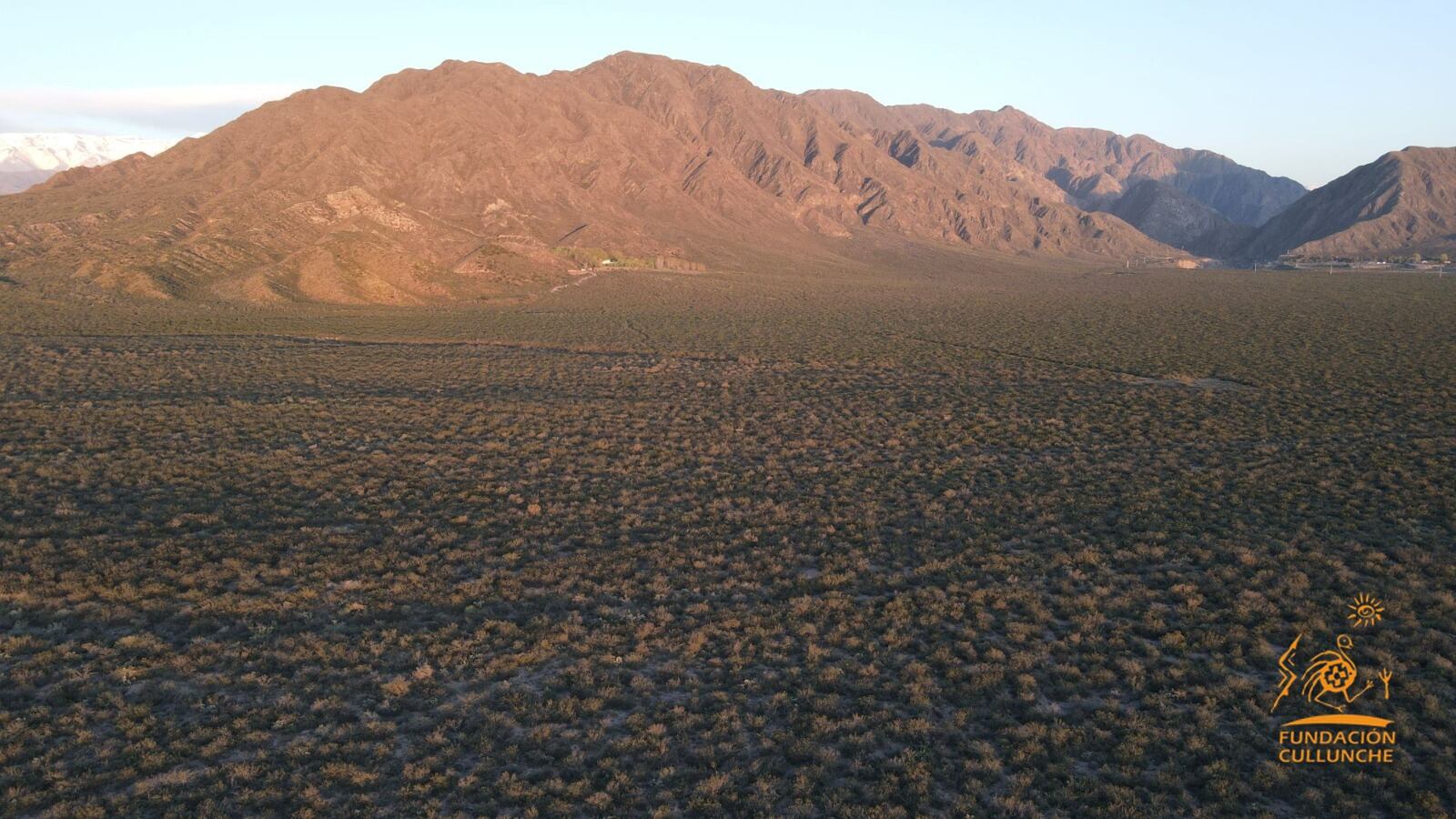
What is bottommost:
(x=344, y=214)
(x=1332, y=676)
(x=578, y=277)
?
(x=1332, y=676)

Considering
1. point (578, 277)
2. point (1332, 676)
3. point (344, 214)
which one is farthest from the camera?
point (578, 277)

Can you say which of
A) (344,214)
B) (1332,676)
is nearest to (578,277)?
(344,214)

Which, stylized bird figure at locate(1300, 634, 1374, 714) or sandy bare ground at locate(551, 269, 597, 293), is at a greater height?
sandy bare ground at locate(551, 269, 597, 293)

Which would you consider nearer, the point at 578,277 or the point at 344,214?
the point at 344,214

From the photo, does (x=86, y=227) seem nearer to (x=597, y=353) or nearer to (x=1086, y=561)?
(x=597, y=353)

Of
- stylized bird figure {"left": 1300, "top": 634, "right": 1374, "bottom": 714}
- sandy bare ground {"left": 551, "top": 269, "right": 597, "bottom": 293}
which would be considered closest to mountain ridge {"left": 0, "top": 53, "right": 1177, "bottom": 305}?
sandy bare ground {"left": 551, "top": 269, "right": 597, "bottom": 293}

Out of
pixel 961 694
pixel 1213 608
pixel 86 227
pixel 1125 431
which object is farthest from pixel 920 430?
pixel 86 227

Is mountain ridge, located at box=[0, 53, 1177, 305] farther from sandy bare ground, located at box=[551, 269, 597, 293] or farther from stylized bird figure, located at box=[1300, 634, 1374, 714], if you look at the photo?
stylized bird figure, located at box=[1300, 634, 1374, 714]

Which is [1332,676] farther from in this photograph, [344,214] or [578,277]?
[344,214]

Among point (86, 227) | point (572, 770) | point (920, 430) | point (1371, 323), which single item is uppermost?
point (86, 227)
